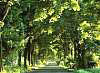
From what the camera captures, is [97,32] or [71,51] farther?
[71,51]

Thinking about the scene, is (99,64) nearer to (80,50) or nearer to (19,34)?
(80,50)

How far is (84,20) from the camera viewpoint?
33.9 meters


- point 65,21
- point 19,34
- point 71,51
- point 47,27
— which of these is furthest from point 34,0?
point 71,51

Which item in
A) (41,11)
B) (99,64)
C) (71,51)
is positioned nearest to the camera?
(41,11)

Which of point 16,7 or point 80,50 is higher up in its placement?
point 16,7

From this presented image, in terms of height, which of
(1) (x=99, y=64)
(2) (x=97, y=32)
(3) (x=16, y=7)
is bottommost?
(1) (x=99, y=64)

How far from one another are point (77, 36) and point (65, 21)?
5485 mm

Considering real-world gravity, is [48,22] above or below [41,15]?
above

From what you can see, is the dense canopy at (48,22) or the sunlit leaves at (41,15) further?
the dense canopy at (48,22)

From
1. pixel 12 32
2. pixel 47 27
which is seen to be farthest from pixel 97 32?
pixel 12 32

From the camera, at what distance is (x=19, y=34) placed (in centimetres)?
3098

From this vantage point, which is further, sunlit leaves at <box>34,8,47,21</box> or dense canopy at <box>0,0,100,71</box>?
dense canopy at <box>0,0,100,71</box>

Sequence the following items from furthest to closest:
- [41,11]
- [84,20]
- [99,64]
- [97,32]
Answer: [99,64] → [84,20] → [97,32] → [41,11]

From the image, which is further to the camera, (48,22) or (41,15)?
(48,22)
